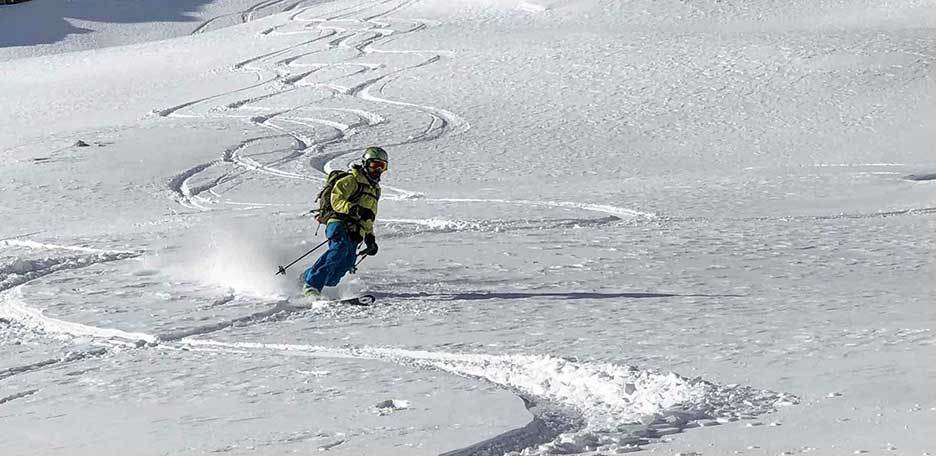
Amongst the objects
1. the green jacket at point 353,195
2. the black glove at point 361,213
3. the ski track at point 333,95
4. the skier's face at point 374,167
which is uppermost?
the skier's face at point 374,167

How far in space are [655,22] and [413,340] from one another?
28.4 meters

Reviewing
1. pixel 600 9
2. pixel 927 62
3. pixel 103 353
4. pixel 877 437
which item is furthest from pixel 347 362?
pixel 600 9

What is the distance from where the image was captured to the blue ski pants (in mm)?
9469

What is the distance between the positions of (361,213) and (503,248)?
9.49 feet

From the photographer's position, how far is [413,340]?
799 cm

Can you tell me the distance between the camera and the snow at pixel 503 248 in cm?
605

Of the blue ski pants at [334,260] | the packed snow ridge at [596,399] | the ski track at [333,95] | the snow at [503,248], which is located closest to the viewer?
the packed snow ridge at [596,399]

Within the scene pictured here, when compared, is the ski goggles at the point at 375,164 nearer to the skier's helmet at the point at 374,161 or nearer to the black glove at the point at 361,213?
the skier's helmet at the point at 374,161

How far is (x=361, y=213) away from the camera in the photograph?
31.1 ft

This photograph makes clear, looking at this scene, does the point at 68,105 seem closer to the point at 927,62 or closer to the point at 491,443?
the point at 927,62

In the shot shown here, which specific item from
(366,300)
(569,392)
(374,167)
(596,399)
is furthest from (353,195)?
(596,399)

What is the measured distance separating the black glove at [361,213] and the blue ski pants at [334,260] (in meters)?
0.12

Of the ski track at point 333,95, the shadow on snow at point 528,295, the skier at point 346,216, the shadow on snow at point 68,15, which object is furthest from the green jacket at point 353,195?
the shadow on snow at point 68,15

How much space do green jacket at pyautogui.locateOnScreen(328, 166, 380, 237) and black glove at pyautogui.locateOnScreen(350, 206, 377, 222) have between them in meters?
0.02
